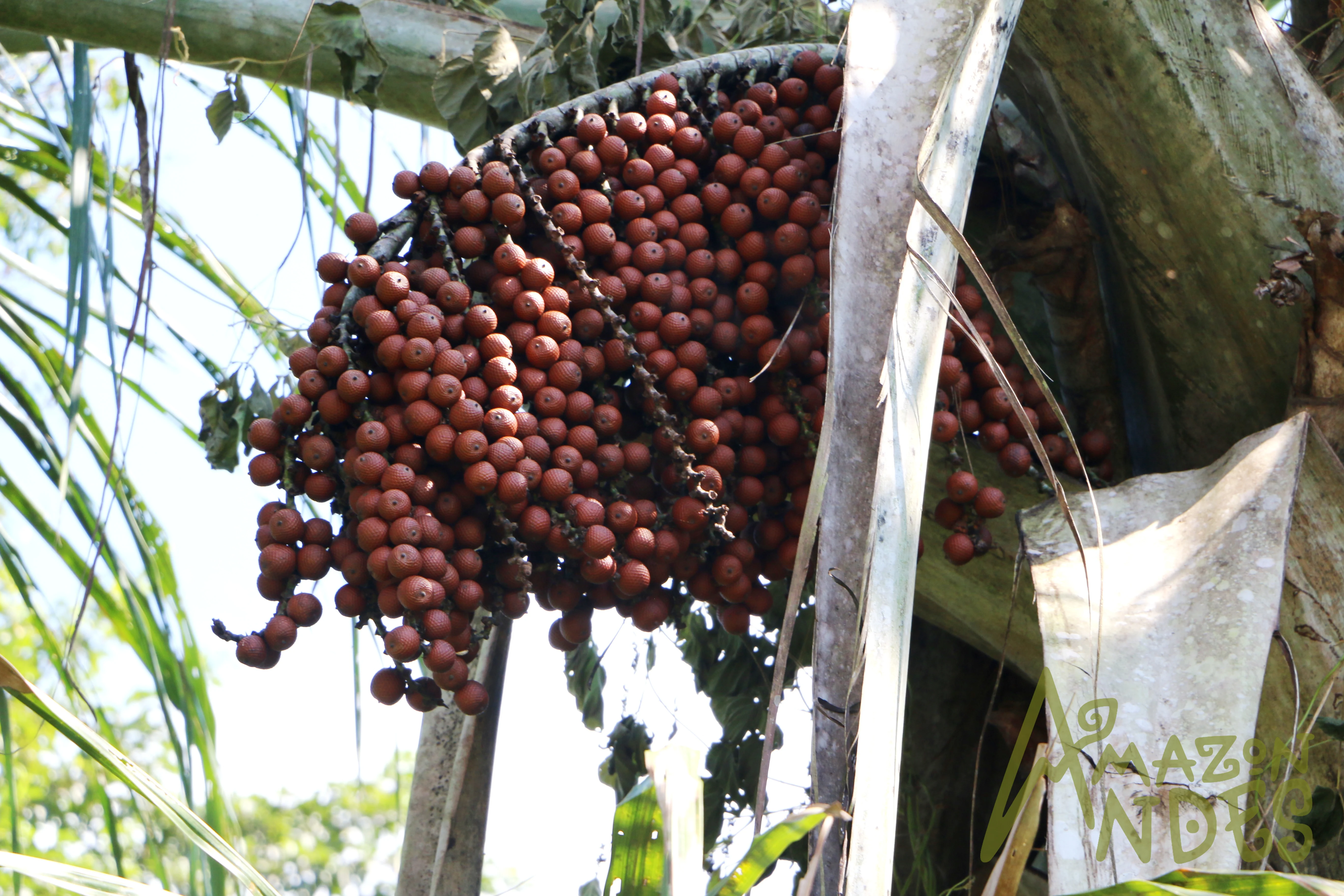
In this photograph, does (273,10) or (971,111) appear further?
(273,10)

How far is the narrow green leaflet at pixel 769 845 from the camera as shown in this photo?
51 cm

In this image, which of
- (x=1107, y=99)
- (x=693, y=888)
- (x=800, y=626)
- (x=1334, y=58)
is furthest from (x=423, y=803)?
(x=1334, y=58)

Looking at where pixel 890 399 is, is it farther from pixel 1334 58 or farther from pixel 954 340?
pixel 1334 58

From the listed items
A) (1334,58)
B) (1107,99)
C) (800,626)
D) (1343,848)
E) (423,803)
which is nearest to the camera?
(1343,848)

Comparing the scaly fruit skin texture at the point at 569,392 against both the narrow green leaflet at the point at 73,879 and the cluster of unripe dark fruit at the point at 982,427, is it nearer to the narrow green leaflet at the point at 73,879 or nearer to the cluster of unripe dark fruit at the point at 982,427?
the cluster of unripe dark fruit at the point at 982,427

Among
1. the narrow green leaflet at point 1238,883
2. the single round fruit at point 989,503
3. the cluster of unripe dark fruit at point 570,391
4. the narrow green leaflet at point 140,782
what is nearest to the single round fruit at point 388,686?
the cluster of unripe dark fruit at point 570,391

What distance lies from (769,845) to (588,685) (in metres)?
1.09

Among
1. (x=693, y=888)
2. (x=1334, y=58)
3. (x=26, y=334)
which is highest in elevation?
(x=1334, y=58)

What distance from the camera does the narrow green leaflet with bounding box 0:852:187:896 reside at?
0.52m

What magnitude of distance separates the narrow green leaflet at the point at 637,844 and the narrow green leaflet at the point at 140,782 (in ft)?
0.60

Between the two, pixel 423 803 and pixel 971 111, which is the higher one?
pixel 971 111

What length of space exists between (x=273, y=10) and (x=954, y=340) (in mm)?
903

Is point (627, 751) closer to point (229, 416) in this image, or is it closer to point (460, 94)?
point (229, 416)

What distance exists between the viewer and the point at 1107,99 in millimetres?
1060
